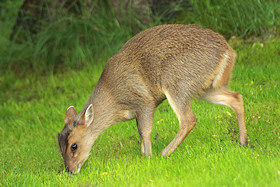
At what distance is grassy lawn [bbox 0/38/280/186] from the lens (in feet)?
17.2

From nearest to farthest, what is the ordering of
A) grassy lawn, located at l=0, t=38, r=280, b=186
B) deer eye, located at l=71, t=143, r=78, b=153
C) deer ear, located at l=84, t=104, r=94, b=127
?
1. grassy lawn, located at l=0, t=38, r=280, b=186
2. deer eye, located at l=71, t=143, r=78, b=153
3. deer ear, located at l=84, t=104, r=94, b=127

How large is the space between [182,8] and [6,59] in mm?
4818

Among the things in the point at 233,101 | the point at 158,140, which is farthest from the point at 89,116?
the point at 233,101

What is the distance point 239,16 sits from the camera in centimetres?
980

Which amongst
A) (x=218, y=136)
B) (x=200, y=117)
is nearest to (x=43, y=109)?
(x=200, y=117)

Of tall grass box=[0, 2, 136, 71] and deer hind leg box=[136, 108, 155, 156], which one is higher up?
deer hind leg box=[136, 108, 155, 156]

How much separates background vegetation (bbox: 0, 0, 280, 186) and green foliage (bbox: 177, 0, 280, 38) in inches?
0.8

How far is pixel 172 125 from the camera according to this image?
7.48 m

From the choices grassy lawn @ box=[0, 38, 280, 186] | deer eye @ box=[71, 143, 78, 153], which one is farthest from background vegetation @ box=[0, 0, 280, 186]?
deer eye @ box=[71, 143, 78, 153]

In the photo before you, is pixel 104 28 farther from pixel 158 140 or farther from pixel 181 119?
pixel 181 119

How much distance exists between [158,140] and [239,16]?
3.91 m

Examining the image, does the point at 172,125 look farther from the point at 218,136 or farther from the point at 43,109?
the point at 43,109

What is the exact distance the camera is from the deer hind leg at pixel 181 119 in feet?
20.6

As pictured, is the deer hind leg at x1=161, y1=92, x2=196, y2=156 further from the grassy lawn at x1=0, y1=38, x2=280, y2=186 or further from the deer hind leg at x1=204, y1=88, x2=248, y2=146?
the deer hind leg at x1=204, y1=88, x2=248, y2=146
